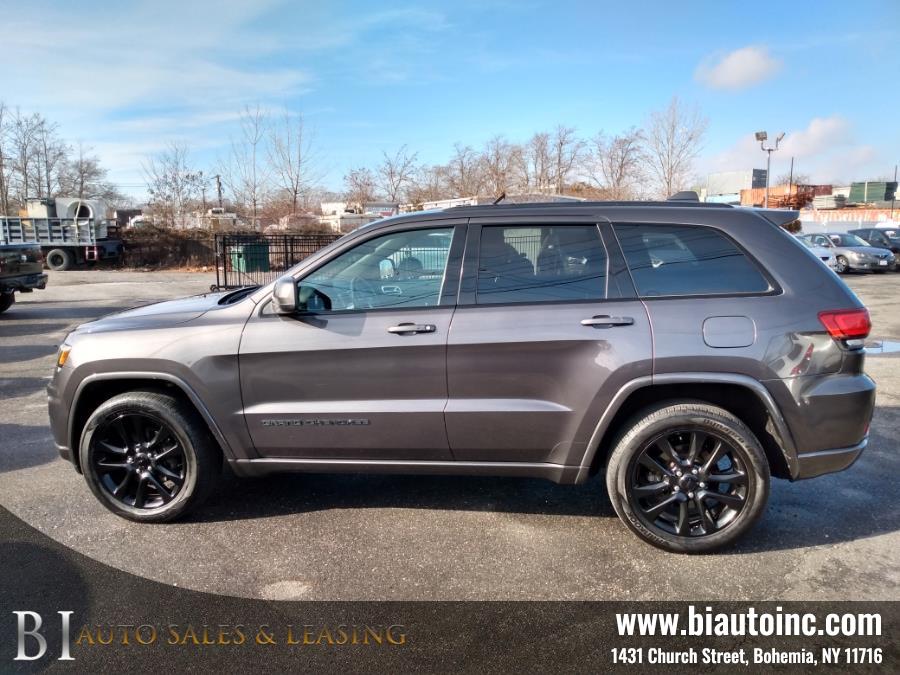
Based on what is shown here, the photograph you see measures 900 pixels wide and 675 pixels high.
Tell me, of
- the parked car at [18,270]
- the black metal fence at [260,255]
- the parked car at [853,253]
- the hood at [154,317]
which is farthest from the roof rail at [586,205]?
the parked car at [853,253]

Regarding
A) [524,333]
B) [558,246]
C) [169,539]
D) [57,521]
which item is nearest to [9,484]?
[57,521]

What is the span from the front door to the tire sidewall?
420 mm

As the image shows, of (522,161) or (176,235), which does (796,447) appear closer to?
(176,235)

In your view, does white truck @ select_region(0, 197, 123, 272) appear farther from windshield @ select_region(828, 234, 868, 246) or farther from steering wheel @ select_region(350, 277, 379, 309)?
windshield @ select_region(828, 234, 868, 246)

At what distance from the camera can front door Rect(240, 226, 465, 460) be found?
3512 mm

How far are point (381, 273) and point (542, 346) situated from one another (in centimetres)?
103

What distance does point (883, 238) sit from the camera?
2627 centimetres

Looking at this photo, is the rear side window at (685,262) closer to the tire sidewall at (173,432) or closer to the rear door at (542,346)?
the rear door at (542,346)

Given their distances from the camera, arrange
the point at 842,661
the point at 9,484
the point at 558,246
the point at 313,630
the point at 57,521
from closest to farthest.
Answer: the point at 842,661
the point at 313,630
the point at 558,246
the point at 57,521
the point at 9,484

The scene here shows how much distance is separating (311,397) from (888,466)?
4.19 meters

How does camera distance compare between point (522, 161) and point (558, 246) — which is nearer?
point (558, 246)

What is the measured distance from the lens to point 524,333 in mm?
3410

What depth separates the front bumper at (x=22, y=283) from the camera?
12.1 metres

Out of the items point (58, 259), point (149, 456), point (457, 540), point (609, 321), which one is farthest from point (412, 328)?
point (58, 259)
